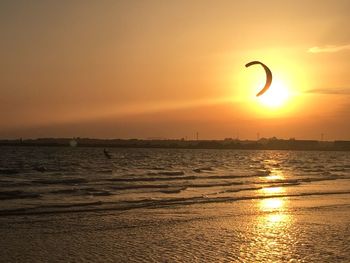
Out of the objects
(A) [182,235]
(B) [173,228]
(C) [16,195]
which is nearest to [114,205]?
(C) [16,195]

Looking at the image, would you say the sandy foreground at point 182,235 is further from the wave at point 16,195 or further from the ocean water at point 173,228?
the wave at point 16,195

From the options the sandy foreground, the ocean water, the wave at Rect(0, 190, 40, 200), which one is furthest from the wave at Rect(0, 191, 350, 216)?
the wave at Rect(0, 190, 40, 200)

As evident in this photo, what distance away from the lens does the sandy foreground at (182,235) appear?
433 inches

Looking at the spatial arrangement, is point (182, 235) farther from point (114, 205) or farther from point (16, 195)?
point (16, 195)

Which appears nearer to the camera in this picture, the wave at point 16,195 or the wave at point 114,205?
the wave at point 114,205

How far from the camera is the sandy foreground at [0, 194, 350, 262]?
11.0m

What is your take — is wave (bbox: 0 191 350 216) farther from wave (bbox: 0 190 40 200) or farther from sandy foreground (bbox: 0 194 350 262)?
wave (bbox: 0 190 40 200)

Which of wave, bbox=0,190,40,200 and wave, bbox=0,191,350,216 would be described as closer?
wave, bbox=0,191,350,216

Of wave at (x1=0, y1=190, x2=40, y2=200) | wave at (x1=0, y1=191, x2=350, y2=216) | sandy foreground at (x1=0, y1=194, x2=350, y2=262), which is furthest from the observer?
wave at (x1=0, y1=190, x2=40, y2=200)

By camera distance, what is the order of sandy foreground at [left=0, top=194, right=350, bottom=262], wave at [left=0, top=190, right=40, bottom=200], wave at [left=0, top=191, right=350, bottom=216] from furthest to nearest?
1. wave at [left=0, top=190, right=40, bottom=200]
2. wave at [left=0, top=191, right=350, bottom=216]
3. sandy foreground at [left=0, top=194, right=350, bottom=262]

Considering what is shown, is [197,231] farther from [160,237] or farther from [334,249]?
[334,249]

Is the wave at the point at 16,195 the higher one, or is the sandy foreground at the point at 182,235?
the sandy foreground at the point at 182,235

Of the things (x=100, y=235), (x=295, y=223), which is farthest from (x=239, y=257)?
(x=295, y=223)

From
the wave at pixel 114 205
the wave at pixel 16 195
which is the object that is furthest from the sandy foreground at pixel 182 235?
the wave at pixel 16 195
